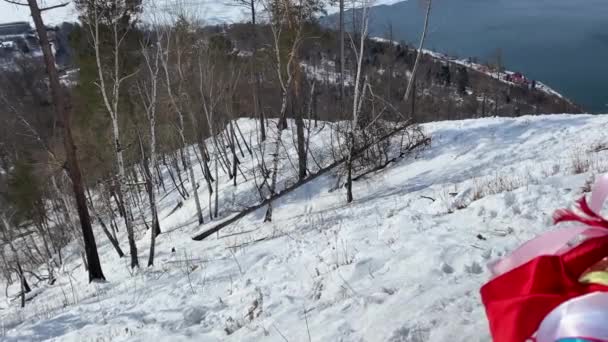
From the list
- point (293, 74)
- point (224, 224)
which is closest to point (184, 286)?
point (224, 224)

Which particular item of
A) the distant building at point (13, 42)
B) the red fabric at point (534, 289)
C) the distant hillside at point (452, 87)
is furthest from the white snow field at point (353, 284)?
the distant building at point (13, 42)

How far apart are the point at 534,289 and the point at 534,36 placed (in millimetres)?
86567

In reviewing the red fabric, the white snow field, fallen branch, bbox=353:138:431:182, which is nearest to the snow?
fallen branch, bbox=353:138:431:182

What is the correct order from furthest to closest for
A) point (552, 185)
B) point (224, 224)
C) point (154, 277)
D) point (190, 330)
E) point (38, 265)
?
→ 1. point (38, 265)
2. point (224, 224)
3. point (154, 277)
4. point (552, 185)
5. point (190, 330)

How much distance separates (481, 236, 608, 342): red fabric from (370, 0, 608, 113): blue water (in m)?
56.3

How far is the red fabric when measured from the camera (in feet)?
3.67

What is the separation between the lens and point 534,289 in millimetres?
1179

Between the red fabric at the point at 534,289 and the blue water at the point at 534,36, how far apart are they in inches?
2217

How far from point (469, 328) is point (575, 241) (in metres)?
1.39

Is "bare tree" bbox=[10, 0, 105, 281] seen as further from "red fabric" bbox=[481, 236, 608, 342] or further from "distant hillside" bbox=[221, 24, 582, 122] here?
"distant hillside" bbox=[221, 24, 582, 122]

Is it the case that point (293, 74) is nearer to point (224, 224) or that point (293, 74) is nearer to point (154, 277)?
point (224, 224)

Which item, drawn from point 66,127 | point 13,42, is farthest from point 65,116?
point 13,42

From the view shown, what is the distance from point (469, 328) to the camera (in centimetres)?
262

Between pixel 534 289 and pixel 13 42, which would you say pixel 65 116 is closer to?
pixel 534 289
